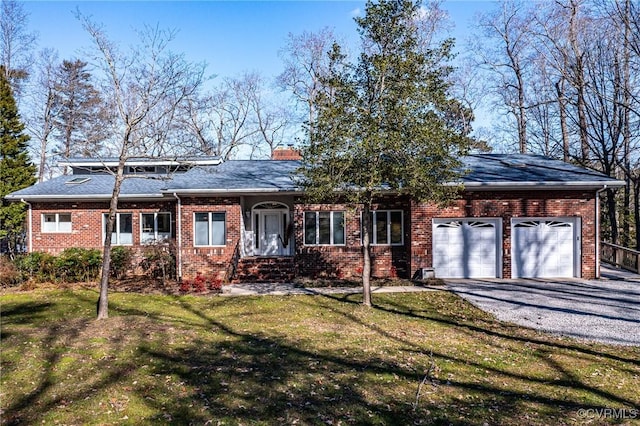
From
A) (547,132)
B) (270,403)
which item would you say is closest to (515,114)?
(547,132)

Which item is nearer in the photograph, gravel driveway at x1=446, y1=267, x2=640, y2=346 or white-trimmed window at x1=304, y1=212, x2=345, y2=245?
gravel driveway at x1=446, y1=267, x2=640, y2=346

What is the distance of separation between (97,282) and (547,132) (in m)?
24.7

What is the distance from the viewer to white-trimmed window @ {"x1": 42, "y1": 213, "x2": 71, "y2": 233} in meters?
16.1

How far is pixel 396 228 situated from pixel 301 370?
928 cm

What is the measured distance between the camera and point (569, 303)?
1047cm

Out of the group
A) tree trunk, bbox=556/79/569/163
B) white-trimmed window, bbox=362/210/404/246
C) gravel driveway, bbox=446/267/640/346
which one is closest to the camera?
gravel driveway, bbox=446/267/640/346

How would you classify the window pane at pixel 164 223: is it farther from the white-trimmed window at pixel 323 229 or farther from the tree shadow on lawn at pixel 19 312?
the tree shadow on lawn at pixel 19 312

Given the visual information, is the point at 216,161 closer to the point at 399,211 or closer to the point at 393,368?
the point at 399,211

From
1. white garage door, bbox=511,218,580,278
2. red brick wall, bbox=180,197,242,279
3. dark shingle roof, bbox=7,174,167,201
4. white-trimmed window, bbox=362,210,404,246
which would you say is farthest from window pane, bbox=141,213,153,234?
white garage door, bbox=511,218,580,278

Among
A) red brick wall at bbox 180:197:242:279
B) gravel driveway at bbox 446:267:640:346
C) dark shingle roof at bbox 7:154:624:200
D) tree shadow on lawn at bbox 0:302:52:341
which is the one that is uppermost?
dark shingle roof at bbox 7:154:624:200

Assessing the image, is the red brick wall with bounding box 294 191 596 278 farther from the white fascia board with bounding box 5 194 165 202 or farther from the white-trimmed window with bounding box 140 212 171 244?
the white fascia board with bounding box 5 194 165 202

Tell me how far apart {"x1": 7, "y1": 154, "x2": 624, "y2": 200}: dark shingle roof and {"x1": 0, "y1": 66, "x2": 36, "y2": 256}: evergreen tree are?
15.2 feet

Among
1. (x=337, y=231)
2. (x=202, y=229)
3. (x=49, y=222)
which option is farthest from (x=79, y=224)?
(x=337, y=231)

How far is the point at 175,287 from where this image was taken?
13312 millimetres
